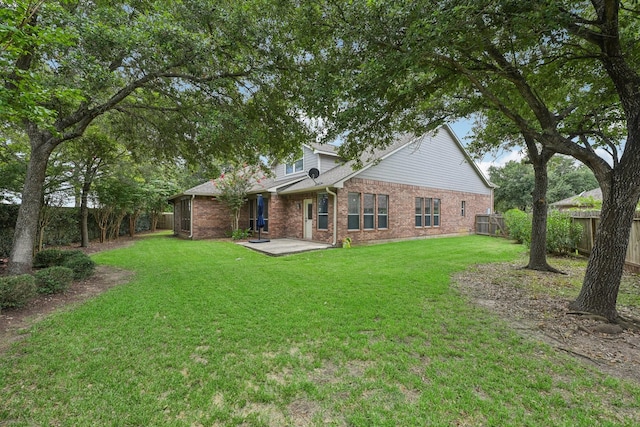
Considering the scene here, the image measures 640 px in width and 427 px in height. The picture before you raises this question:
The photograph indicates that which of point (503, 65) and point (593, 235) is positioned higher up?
point (503, 65)

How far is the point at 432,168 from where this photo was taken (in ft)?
52.1

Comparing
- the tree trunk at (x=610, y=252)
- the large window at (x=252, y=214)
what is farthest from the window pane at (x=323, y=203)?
the tree trunk at (x=610, y=252)

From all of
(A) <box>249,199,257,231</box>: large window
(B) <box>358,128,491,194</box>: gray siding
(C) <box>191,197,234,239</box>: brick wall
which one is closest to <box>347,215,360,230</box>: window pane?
(B) <box>358,128,491,194</box>: gray siding

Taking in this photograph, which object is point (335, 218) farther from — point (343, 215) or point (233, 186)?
point (233, 186)

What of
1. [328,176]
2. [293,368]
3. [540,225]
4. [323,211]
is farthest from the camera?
[328,176]

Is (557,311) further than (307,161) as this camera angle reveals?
No

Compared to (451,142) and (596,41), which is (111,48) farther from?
(451,142)

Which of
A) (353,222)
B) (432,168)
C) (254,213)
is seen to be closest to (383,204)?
(353,222)

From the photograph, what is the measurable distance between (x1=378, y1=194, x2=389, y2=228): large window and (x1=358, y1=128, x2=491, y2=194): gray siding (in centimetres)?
93

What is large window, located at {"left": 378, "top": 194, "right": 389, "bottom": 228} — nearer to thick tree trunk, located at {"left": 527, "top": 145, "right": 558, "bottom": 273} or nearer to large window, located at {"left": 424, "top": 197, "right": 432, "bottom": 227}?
large window, located at {"left": 424, "top": 197, "right": 432, "bottom": 227}

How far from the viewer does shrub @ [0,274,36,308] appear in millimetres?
4305

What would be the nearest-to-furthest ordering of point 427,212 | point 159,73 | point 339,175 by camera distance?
point 159,73 → point 339,175 → point 427,212

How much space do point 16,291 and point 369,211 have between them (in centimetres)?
1154

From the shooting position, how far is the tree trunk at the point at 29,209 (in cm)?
564
